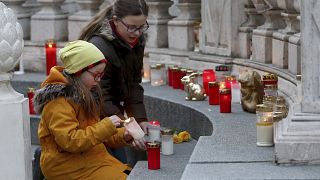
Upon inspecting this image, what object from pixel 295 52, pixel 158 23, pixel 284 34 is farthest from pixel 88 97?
pixel 158 23

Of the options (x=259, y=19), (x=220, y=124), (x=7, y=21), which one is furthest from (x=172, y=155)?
(x=259, y=19)

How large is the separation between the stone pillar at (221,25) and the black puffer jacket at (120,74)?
1.80 metres

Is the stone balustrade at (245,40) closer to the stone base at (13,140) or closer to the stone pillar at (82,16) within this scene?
the stone pillar at (82,16)

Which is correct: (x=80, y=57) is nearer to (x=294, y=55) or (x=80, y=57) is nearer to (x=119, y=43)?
(x=119, y=43)

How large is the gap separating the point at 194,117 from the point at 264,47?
792mm

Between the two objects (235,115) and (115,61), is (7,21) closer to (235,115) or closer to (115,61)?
(115,61)

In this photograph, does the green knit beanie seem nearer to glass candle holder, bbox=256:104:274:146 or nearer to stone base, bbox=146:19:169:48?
glass candle holder, bbox=256:104:274:146

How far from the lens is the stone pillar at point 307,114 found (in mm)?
5395

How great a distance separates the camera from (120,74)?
6.59m

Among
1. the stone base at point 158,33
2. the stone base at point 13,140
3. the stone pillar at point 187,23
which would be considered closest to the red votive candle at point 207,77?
the stone pillar at point 187,23

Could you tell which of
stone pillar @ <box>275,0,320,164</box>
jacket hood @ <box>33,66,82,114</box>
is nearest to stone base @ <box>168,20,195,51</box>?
jacket hood @ <box>33,66,82,114</box>

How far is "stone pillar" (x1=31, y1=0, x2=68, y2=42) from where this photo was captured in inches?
423

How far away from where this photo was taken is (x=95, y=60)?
6.12 meters

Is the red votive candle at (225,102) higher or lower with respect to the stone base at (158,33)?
lower
